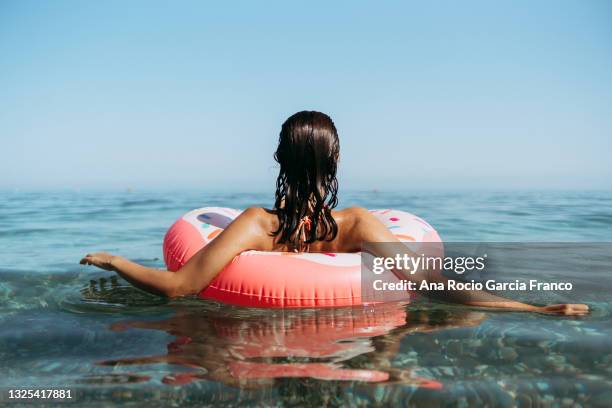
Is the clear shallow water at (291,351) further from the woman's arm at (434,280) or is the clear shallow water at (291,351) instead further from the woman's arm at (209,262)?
the woman's arm at (209,262)

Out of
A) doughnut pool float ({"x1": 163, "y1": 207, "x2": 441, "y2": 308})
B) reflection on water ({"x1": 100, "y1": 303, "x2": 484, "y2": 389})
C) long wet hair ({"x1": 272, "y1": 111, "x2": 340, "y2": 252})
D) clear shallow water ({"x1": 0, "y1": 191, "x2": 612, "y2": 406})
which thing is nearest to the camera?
clear shallow water ({"x1": 0, "y1": 191, "x2": 612, "y2": 406})

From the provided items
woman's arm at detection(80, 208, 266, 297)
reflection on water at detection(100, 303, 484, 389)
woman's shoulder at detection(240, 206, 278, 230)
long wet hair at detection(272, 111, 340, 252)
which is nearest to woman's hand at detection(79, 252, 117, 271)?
woman's arm at detection(80, 208, 266, 297)

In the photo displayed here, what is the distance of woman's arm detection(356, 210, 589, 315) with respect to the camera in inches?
153

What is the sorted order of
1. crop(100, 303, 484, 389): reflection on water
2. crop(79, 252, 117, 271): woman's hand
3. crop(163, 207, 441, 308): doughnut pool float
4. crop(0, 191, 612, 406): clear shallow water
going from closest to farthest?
1. crop(0, 191, 612, 406): clear shallow water
2. crop(100, 303, 484, 389): reflection on water
3. crop(163, 207, 441, 308): doughnut pool float
4. crop(79, 252, 117, 271): woman's hand

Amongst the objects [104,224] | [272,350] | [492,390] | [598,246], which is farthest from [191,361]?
[104,224]

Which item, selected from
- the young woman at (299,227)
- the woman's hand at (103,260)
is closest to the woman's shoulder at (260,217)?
the young woman at (299,227)

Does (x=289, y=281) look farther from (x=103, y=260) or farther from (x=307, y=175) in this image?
(x=103, y=260)

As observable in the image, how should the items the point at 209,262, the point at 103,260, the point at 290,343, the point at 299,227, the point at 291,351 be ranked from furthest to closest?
1. the point at 103,260
2. the point at 299,227
3. the point at 209,262
4. the point at 290,343
5. the point at 291,351

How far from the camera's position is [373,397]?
2.55 metres

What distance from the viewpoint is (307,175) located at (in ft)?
12.3

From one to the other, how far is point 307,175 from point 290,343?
1096 millimetres

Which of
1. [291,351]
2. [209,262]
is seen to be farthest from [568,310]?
[209,262]

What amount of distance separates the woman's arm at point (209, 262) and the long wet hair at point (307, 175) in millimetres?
178

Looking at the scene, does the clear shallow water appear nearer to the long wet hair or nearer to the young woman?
the young woman
